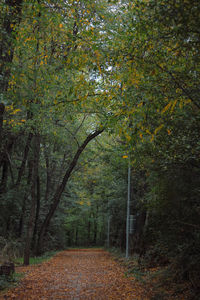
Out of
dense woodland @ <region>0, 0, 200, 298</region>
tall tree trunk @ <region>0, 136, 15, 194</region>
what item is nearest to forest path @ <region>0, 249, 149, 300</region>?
dense woodland @ <region>0, 0, 200, 298</region>

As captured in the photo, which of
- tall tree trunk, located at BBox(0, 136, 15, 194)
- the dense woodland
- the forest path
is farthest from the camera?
tall tree trunk, located at BBox(0, 136, 15, 194)

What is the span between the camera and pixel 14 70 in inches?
370

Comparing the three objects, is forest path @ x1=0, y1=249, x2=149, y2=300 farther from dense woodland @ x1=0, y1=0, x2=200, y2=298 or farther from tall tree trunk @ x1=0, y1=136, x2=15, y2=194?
tall tree trunk @ x1=0, y1=136, x2=15, y2=194

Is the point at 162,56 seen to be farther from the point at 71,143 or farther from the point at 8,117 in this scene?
the point at 71,143

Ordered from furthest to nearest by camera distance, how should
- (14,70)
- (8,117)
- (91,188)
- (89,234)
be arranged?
1. (89,234)
2. (91,188)
3. (8,117)
4. (14,70)

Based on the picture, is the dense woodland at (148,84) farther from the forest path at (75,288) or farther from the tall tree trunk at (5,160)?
the tall tree trunk at (5,160)

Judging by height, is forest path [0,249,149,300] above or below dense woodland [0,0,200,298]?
below

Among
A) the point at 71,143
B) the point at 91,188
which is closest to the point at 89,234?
the point at 91,188

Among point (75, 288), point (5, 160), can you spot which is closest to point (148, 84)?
point (75, 288)

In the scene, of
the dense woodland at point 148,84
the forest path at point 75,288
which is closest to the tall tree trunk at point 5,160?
the dense woodland at point 148,84

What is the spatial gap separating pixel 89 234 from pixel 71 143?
123 feet

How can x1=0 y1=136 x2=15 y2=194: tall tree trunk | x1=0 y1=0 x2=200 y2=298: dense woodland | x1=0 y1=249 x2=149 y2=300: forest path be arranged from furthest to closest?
x1=0 y1=136 x2=15 y2=194: tall tree trunk < x1=0 y1=249 x2=149 y2=300: forest path < x1=0 y1=0 x2=200 y2=298: dense woodland

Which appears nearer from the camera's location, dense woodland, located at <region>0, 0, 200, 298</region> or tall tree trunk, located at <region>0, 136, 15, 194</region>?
dense woodland, located at <region>0, 0, 200, 298</region>

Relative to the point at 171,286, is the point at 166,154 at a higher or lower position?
higher
